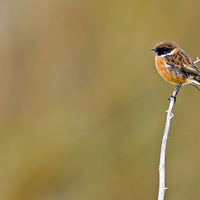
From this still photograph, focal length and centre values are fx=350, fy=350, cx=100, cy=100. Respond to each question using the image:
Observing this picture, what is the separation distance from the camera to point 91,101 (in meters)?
6.59

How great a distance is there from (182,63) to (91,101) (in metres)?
2.25

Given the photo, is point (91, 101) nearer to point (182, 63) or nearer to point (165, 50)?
point (165, 50)

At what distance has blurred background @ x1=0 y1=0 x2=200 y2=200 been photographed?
623 centimetres

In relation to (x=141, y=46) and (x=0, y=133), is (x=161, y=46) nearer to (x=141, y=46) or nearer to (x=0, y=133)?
(x=141, y=46)

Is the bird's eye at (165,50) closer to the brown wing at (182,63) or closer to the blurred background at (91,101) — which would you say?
the brown wing at (182,63)

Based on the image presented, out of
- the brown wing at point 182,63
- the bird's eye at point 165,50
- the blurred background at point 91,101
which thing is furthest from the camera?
the blurred background at point 91,101

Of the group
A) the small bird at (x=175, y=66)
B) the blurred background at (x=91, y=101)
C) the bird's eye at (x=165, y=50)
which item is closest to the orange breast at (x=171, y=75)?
the small bird at (x=175, y=66)

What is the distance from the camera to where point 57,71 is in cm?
676

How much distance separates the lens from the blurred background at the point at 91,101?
20.5 ft

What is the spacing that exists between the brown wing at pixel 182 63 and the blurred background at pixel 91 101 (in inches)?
56.6

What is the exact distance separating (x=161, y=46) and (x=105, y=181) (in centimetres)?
270

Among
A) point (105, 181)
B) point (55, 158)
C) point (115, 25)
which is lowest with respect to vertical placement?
point (105, 181)

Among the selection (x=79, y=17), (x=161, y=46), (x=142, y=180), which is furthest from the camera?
(x=79, y=17)

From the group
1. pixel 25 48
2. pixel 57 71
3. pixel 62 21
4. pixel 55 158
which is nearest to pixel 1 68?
pixel 25 48
